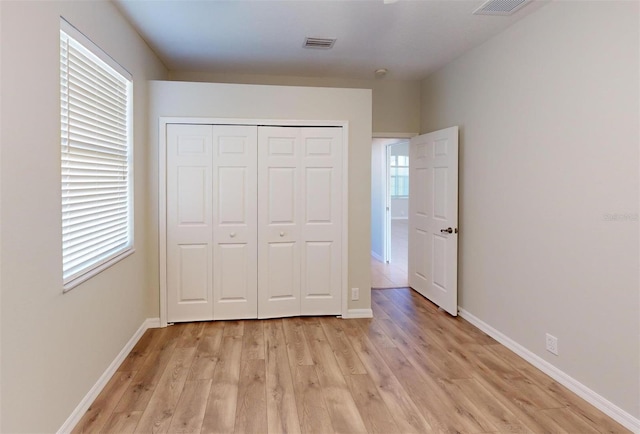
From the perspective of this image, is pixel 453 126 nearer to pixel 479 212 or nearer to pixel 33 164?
pixel 479 212

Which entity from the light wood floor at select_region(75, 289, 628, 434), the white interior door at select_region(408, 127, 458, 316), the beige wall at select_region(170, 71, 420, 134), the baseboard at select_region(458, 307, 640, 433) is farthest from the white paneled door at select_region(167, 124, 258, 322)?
the baseboard at select_region(458, 307, 640, 433)

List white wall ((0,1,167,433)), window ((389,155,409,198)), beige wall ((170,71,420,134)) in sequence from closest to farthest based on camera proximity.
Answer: white wall ((0,1,167,433)) → beige wall ((170,71,420,134)) → window ((389,155,409,198))

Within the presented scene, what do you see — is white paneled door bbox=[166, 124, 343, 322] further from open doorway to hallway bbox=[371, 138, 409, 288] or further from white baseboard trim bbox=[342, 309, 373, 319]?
open doorway to hallway bbox=[371, 138, 409, 288]

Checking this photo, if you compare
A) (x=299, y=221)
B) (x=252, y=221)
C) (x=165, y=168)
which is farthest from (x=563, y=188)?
(x=165, y=168)

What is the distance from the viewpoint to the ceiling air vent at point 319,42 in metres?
3.48

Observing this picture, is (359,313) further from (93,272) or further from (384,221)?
(384,221)

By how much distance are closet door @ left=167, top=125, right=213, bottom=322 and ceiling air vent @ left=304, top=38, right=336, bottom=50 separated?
122 centimetres

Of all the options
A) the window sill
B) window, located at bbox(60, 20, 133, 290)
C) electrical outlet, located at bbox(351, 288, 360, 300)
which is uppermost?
window, located at bbox(60, 20, 133, 290)

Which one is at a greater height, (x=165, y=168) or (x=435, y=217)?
(x=165, y=168)

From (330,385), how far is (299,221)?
5.56ft

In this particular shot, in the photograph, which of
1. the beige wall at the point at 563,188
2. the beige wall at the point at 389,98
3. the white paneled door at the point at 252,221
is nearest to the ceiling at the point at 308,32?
the beige wall at the point at 389,98

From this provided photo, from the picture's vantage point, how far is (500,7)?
112 inches

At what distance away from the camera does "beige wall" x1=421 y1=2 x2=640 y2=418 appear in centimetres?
225

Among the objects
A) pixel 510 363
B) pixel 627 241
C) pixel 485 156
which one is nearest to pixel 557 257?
pixel 627 241
